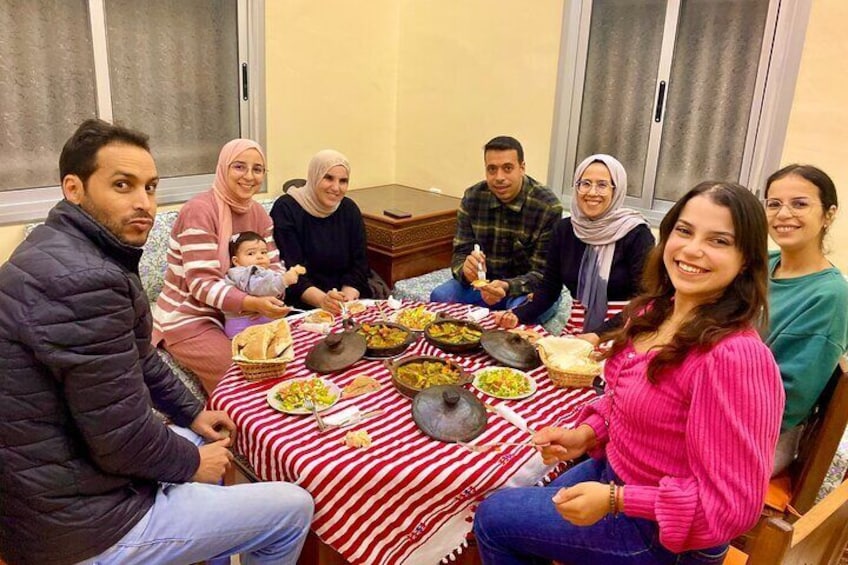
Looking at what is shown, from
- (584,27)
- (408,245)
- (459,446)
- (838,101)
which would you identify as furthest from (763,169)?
(459,446)

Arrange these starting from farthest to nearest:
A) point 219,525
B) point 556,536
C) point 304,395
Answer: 1. point 304,395
2. point 219,525
3. point 556,536

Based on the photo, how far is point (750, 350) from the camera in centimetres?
114

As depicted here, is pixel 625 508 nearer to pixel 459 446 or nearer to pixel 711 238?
pixel 459 446

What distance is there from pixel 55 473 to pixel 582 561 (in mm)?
1107

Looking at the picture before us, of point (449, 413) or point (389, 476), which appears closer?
point (389, 476)

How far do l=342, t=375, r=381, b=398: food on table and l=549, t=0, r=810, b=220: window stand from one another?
7.79ft

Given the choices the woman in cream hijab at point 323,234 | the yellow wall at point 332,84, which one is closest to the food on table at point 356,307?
the woman in cream hijab at point 323,234

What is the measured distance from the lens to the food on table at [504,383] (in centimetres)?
174

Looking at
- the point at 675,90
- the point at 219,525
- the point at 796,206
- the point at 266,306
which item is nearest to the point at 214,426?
the point at 219,525

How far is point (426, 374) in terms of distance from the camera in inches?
71.4

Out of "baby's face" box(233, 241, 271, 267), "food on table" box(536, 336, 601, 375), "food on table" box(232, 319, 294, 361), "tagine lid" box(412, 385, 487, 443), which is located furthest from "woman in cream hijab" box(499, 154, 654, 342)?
"baby's face" box(233, 241, 271, 267)

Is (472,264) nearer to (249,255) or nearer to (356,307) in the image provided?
(356,307)

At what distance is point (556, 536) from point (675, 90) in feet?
9.20

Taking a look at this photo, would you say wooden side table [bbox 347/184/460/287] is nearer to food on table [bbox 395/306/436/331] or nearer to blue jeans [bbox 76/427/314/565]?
food on table [bbox 395/306/436/331]
